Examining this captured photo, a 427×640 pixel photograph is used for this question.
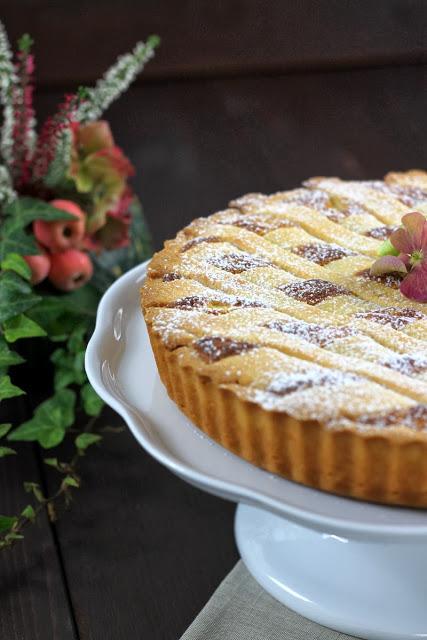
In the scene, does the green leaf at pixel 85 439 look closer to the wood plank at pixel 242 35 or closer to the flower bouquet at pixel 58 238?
the flower bouquet at pixel 58 238

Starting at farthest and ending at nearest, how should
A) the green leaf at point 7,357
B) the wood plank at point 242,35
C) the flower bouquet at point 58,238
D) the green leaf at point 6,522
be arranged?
the wood plank at point 242,35
the flower bouquet at point 58,238
the green leaf at point 7,357
the green leaf at point 6,522

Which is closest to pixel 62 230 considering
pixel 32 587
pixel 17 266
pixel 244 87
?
pixel 17 266

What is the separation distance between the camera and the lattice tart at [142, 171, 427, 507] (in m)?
0.88

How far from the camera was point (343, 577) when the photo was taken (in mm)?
1142

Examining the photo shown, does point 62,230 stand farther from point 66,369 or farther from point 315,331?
point 315,331

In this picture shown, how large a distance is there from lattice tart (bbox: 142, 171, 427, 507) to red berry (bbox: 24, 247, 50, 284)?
39 centimetres

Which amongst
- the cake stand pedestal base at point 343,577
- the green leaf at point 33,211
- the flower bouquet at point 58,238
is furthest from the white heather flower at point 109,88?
the cake stand pedestal base at point 343,577

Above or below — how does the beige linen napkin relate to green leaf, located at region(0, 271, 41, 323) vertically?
below

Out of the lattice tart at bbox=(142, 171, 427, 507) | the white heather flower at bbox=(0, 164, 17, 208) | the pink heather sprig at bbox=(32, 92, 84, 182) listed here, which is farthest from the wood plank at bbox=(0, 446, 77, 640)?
the pink heather sprig at bbox=(32, 92, 84, 182)

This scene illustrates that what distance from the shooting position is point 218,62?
3.03 meters

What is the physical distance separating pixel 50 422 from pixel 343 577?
1.85 feet

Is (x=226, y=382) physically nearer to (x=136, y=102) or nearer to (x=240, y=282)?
(x=240, y=282)

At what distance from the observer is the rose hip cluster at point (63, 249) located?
1.61 metres

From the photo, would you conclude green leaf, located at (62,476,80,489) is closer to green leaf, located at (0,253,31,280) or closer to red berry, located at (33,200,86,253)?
green leaf, located at (0,253,31,280)
